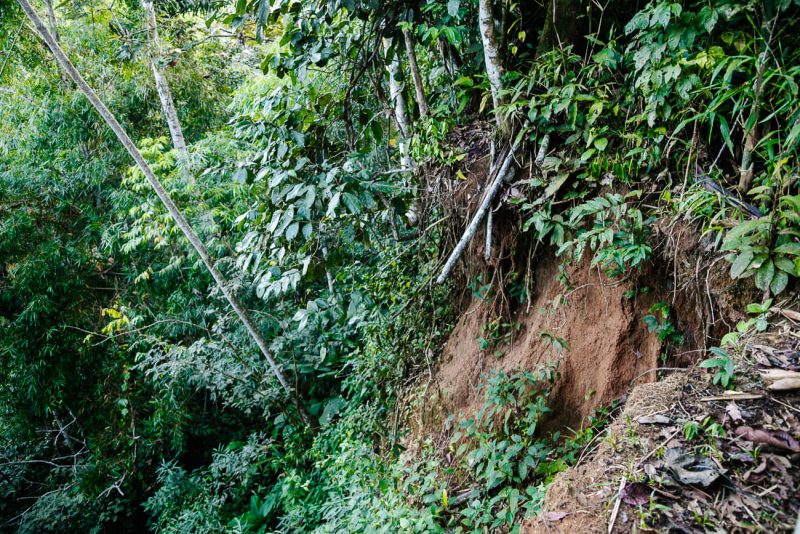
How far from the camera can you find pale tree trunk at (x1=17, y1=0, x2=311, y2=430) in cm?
434

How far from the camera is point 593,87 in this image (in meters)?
2.78

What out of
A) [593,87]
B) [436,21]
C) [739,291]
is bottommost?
[739,291]

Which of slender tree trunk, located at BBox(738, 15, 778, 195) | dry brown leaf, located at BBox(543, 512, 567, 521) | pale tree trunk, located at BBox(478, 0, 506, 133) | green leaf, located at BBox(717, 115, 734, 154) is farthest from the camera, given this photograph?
pale tree trunk, located at BBox(478, 0, 506, 133)

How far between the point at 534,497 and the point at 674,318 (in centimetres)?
122

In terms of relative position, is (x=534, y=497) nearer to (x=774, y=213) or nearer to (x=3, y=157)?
(x=774, y=213)

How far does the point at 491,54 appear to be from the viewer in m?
3.08

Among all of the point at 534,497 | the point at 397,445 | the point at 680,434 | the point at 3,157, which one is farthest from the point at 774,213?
the point at 3,157

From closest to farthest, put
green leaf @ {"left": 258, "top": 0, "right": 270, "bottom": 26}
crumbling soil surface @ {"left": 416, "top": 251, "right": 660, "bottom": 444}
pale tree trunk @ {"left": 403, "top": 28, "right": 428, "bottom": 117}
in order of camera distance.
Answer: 1. crumbling soil surface @ {"left": 416, "top": 251, "right": 660, "bottom": 444}
2. green leaf @ {"left": 258, "top": 0, "right": 270, "bottom": 26}
3. pale tree trunk @ {"left": 403, "top": 28, "right": 428, "bottom": 117}

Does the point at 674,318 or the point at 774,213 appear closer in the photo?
the point at 774,213

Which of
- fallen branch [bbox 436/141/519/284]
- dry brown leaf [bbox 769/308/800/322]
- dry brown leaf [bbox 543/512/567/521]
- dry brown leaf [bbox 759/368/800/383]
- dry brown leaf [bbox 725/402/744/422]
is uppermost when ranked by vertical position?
fallen branch [bbox 436/141/519/284]

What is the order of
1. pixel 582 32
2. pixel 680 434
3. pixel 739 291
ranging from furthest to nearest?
pixel 582 32, pixel 739 291, pixel 680 434

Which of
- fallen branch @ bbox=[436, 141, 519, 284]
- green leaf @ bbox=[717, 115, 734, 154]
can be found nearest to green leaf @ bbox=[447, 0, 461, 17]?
fallen branch @ bbox=[436, 141, 519, 284]

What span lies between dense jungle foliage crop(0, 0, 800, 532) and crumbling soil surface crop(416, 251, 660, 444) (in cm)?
17

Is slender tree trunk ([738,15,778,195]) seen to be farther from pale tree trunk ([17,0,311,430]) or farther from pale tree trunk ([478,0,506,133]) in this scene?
pale tree trunk ([17,0,311,430])
